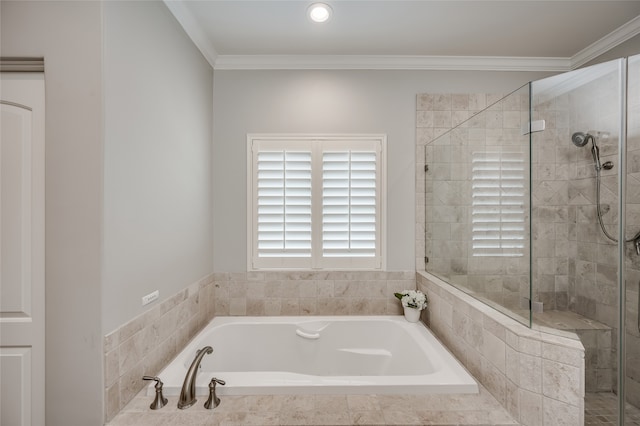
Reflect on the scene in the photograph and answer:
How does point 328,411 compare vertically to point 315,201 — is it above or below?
below

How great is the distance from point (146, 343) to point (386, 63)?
2515mm

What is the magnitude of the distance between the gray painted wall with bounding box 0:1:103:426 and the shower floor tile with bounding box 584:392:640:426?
1.97 metres

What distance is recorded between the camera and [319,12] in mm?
1731

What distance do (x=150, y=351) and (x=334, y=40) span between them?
7.50 ft

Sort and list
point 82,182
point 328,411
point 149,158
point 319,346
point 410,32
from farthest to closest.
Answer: point 319,346
point 410,32
point 149,158
point 328,411
point 82,182

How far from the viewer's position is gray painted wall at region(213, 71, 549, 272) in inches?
92.4

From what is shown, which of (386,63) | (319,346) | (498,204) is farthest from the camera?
(386,63)

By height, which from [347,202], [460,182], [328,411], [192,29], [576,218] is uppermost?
[192,29]

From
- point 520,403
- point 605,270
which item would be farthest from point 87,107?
point 605,270

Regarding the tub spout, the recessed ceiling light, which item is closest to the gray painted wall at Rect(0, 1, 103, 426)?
the tub spout

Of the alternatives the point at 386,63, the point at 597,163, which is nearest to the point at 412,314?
the point at 597,163

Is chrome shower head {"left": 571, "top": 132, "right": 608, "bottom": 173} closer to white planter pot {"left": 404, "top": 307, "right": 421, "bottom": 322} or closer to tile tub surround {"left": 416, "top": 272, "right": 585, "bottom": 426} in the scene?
tile tub surround {"left": 416, "top": 272, "right": 585, "bottom": 426}

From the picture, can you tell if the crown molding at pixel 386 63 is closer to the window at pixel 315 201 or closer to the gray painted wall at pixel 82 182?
the window at pixel 315 201

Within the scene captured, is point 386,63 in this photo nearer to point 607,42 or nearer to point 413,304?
point 607,42
